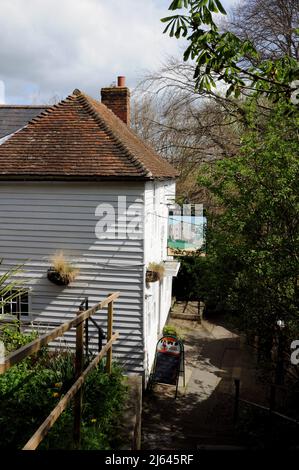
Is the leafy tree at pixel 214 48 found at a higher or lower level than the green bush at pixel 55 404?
higher

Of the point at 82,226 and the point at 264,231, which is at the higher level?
the point at 82,226

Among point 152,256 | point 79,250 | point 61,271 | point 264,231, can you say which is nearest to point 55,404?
point 264,231

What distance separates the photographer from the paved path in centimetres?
940

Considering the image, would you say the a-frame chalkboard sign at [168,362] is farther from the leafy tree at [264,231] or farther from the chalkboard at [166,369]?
the leafy tree at [264,231]

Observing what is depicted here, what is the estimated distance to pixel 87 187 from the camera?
35.0 ft

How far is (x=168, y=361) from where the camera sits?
A: 12.3m

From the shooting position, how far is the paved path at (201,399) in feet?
30.8

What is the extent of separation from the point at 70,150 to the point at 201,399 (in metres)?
7.33

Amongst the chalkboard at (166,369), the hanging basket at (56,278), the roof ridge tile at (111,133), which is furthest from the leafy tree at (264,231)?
the chalkboard at (166,369)

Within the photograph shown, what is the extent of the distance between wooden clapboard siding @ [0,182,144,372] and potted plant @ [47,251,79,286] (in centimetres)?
17

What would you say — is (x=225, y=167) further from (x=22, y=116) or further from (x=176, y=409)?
(x=22, y=116)

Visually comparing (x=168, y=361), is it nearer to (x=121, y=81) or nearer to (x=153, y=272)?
(x=153, y=272)

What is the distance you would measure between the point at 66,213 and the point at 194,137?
11.5m

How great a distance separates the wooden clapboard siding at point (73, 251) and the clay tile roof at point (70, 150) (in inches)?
14.9
